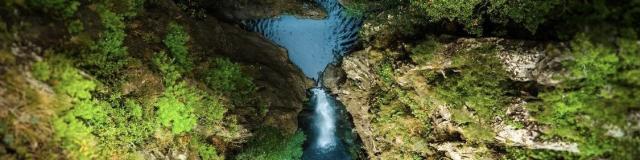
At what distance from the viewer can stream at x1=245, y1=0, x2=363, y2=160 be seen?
558 inches

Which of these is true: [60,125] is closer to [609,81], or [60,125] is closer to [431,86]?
[431,86]

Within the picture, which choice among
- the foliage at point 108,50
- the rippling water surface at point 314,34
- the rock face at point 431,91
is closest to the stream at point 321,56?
the rippling water surface at point 314,34

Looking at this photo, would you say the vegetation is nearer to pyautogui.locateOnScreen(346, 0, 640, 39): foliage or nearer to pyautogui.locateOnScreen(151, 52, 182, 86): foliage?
pyautogui.locateOnScreen(151, 52, 182, 86): foliage

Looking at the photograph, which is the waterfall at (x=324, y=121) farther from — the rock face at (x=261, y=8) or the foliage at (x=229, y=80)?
the foliage at (x=229, y=80)

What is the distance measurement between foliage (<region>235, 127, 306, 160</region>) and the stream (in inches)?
57.7

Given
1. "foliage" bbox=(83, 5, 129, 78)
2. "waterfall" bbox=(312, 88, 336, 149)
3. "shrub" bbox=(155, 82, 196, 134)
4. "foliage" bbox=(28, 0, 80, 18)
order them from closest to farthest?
"foliage" bbox=(28, 0, 80, 18) < "foliage" bbox=(83, 5, 129, 78) < "shrub" bbox=(155, 82, 196, 134) < "waterfall" bbox=(312, 88, 336, 149)

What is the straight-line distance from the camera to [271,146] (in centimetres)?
1257

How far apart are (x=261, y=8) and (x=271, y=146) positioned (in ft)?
12.3

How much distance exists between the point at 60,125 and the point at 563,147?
9.50 metres

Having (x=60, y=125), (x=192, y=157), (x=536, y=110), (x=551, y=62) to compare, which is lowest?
(x=192, y=157)

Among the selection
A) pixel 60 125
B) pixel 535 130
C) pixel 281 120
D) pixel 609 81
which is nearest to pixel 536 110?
pixel 535 130

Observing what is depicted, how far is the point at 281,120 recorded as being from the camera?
13.0 m

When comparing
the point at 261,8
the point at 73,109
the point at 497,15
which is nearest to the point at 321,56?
the point at 261,8

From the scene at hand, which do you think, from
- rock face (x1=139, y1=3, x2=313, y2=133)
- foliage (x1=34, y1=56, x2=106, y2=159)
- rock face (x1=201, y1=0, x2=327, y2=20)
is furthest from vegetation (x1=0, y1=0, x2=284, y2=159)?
rock face (x1=201, y1=0, x2=327, y2=20)
